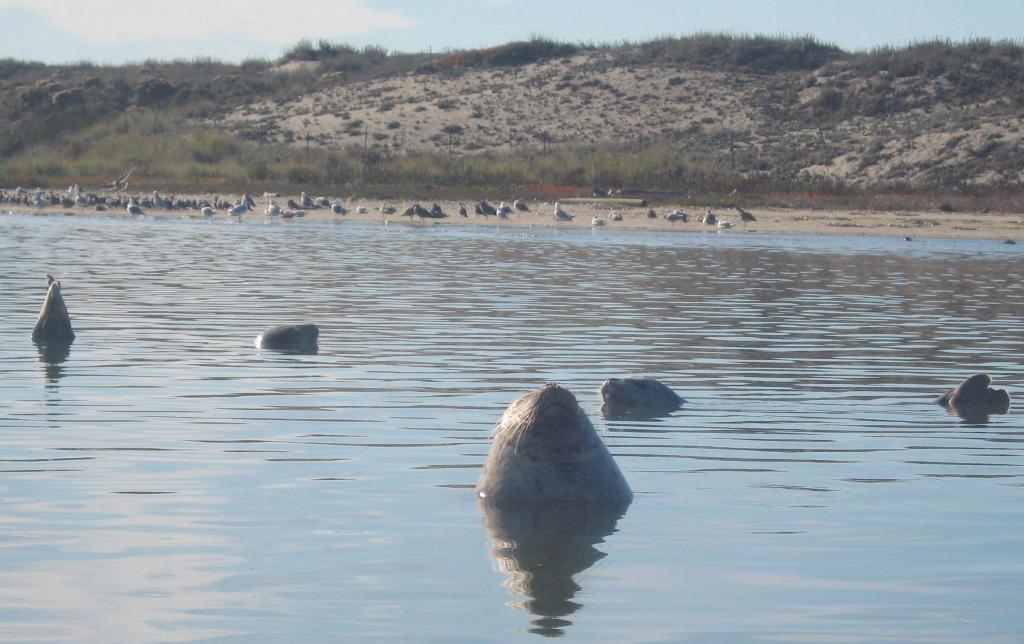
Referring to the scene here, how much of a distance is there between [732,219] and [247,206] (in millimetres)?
14793

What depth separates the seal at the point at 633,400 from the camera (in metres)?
11.6

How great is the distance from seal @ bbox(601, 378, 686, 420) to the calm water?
0.83 ft

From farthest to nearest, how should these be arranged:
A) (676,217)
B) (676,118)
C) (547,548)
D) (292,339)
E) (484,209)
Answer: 1. (676,118)
2. (484,209)
3. (676,217)
4. (292,339)
5. (547,548)

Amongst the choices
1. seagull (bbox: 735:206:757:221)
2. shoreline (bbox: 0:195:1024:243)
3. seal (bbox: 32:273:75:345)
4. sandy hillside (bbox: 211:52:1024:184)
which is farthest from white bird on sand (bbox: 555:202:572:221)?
seal (bbox: 32:273:75:345)

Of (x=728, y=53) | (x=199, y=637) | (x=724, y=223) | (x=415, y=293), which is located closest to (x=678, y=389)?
(x=199, y=637)

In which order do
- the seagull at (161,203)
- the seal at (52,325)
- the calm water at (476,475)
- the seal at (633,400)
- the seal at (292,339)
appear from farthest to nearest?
the seagull at (161,203) → the seal at (52,325) → the seal at (292,339) → the seal at (633,400) → the calm water at (476,475)

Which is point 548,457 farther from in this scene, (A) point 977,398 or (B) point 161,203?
(B) point 161,203

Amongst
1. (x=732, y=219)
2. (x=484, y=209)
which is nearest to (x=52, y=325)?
(x=484, y=209)

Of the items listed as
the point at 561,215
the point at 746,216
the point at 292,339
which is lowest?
the point at 292,339

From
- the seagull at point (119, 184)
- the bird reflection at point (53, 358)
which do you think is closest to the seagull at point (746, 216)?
the seagull at point (119, 184)

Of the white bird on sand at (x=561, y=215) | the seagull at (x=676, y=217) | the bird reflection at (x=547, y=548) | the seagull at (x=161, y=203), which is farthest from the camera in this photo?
the seagull at (x=161, y=203)

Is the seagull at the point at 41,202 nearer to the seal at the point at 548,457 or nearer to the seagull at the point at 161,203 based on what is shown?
the seagull at the point at 161,203

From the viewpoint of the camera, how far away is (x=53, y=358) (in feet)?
46.6

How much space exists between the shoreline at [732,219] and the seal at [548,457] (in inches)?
1256
